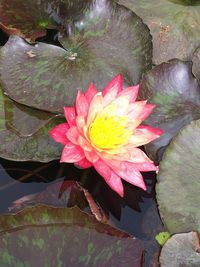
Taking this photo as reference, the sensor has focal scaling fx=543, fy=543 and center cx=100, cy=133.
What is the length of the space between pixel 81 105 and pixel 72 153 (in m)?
0.15

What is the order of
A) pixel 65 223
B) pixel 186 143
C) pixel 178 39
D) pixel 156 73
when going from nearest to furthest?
pixel 65 223
pixel 186 143
pixel 156 73
pixel 178 39

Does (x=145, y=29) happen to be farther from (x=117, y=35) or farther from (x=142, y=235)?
(x=142, y=235)

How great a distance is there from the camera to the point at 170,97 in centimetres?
187

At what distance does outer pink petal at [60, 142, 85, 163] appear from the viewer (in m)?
1.62

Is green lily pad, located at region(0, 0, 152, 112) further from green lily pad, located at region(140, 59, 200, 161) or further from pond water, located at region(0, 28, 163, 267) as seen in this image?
pond water, located at region(0, 28, 163, 267)

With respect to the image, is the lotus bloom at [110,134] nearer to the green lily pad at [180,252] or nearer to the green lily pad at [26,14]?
the green lily pad at [180,252]

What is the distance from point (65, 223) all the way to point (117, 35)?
0.76m

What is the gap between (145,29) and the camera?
197 centimetres

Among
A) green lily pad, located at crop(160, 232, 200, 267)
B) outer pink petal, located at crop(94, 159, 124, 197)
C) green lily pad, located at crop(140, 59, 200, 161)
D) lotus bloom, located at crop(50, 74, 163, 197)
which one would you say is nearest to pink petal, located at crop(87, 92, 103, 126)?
lotus bloom, located at crop(50, 74, 163, 197)

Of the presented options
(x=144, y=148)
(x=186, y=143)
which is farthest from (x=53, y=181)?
(x=186, y=143)

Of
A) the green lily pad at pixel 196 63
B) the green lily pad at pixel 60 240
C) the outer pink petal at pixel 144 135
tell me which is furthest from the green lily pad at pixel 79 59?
the green lily pad at pixel 60 240

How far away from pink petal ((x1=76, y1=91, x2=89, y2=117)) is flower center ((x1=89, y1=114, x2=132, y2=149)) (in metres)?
0.05

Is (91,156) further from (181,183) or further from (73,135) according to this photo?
(181,183)

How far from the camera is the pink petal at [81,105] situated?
5.35 ft
